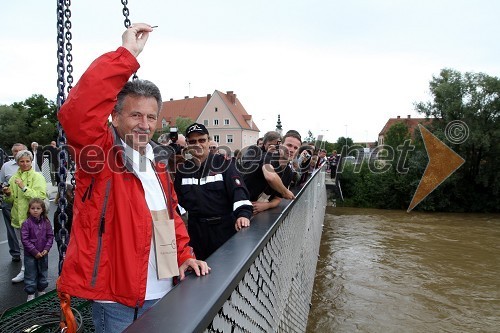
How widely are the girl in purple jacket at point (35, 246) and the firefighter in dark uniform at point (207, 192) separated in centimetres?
291

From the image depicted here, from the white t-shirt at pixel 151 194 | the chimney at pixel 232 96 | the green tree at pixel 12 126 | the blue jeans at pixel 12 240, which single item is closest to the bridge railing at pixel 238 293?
the white t-shirt at pixel 151 194

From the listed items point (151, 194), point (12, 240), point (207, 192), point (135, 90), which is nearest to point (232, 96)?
point (12, 240)

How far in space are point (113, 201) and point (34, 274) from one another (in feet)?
14.1

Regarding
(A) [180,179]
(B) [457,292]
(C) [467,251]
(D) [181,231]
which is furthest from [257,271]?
(C) [467,251]

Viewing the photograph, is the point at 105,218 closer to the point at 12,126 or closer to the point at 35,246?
the point at 35,246

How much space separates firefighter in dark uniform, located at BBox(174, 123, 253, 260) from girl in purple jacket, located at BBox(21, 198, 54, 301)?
2.91 m

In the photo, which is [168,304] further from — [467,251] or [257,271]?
[467,251]

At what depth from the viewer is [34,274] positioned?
206 inches

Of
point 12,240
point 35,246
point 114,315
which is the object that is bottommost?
point 12,240

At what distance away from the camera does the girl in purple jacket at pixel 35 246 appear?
202 inches

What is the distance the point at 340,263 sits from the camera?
41.4 feet

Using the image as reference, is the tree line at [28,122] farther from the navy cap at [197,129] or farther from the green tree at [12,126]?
the navy cap at [197,129]

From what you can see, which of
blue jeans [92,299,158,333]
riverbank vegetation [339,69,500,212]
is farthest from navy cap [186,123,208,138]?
riverbank vegetation [339,69,500,212]

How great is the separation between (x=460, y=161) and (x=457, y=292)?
18063mm
